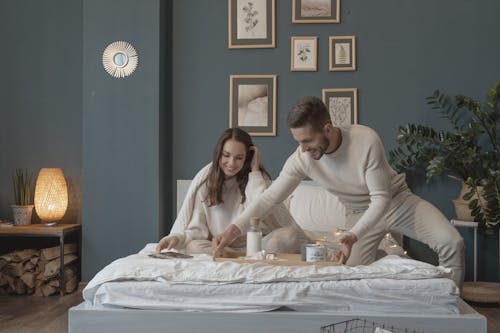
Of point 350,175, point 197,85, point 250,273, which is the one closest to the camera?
point 250,273

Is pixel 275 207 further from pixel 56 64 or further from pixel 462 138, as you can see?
pixel 56 64

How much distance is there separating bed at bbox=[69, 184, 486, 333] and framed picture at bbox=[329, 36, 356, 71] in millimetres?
2474

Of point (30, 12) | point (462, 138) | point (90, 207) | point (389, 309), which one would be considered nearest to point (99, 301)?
point (389, 309)

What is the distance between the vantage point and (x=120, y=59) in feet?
15.0

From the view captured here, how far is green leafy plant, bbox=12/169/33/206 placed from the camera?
186 inches

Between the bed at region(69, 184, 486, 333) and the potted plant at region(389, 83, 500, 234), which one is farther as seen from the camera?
the potted plant at region(389, 83, 500, 234)

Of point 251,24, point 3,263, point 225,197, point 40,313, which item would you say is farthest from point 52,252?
point 251,24

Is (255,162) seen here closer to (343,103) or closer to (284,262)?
(284,262)

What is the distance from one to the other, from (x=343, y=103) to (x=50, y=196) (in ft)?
7.45

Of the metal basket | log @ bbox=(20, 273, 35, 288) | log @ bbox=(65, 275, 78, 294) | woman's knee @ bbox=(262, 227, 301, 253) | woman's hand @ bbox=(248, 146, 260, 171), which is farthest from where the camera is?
log @ bbox=(65, 275, 78, 294)

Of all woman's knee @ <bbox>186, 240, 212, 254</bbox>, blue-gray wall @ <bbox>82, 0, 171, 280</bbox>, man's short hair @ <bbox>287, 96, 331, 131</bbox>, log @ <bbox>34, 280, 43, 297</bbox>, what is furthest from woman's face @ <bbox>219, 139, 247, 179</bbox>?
log @ <bbox>34, 280, 43, 297</bbox>

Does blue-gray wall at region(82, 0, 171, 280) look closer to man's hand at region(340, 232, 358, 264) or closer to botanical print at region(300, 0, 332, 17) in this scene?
botanical print at region(300, 0, 332, 17)

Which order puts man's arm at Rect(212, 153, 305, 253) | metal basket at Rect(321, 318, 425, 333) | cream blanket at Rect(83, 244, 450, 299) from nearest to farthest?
metal basket at Rect(321, 318, 425, 333) < cream blanket at Rect(83, 244, 450, 299) < man's arm at Rect(212, 153, 305, 253)

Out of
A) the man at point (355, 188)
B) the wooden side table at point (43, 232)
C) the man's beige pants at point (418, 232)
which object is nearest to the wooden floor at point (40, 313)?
the wooden side table at point (43, 232)
